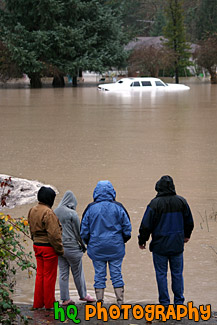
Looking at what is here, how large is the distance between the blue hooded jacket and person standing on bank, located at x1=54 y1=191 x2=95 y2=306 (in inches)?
8.1

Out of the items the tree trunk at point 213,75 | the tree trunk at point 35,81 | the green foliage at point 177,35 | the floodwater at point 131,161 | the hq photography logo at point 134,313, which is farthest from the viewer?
the green foliage at point 177,35

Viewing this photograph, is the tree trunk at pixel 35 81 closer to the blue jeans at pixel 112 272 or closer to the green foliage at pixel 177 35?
the green foliage at pixel 177 35

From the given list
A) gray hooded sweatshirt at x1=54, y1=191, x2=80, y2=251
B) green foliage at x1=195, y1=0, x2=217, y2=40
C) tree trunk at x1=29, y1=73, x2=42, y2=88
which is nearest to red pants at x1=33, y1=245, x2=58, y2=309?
gray hooded sweatshirt at x1=54, y1=191, x2=80, y2=251

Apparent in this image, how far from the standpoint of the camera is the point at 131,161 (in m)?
15.9

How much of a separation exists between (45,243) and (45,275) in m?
0.31

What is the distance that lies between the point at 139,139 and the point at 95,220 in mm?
14696

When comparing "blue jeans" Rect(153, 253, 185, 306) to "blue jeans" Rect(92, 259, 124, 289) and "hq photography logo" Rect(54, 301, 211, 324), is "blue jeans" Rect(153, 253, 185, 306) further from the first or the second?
→ "blue jeans" Rect(92, 259, 124, 289)

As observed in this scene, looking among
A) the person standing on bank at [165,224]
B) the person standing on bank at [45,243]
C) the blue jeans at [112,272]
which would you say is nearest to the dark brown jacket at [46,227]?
the person standing on bank at [45,243]

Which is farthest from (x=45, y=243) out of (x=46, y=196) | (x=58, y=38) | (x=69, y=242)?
(x=58, y=38)

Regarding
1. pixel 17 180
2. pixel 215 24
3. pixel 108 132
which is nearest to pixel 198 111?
pixel 108 132

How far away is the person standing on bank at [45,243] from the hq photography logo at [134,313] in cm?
17

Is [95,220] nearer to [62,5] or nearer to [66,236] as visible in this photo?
[66,236]

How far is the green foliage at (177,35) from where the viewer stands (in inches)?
2530

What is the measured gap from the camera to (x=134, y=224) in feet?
32.2
